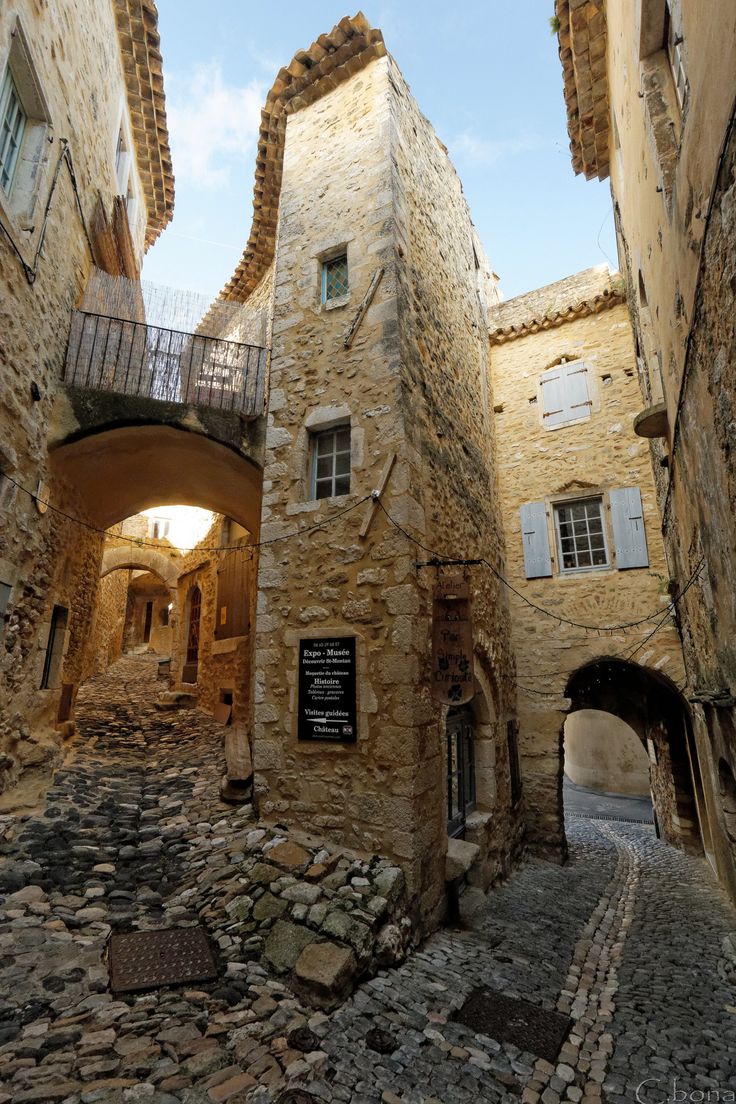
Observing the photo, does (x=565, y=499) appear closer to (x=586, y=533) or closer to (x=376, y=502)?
(x=586, y=533)

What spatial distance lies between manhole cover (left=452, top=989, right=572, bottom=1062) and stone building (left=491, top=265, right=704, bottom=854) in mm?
5280

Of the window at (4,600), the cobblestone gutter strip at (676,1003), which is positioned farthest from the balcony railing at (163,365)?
the cobblestone gutter strip at (676,1003)

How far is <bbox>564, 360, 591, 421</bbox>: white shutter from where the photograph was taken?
969 centimetres

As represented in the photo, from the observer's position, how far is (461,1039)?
3188mm

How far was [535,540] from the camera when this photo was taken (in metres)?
9.41

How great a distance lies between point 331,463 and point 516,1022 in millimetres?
5079

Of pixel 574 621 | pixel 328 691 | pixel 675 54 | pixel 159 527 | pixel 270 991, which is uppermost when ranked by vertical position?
pixel 159 527

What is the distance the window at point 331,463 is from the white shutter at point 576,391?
572 cm

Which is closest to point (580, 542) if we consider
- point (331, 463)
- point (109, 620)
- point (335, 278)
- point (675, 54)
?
point (331, 463)

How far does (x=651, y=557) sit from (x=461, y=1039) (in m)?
7.27

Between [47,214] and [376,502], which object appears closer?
[376,502]

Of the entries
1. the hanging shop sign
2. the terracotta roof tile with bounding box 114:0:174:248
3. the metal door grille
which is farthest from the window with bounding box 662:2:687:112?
the terracotta roof tile with bounding box 114:0:174:248

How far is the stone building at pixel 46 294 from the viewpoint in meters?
5.08

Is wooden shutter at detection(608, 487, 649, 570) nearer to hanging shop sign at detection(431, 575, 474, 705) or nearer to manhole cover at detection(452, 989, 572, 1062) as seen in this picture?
hanging shop sign at detection(431, 575, 474, 705)
